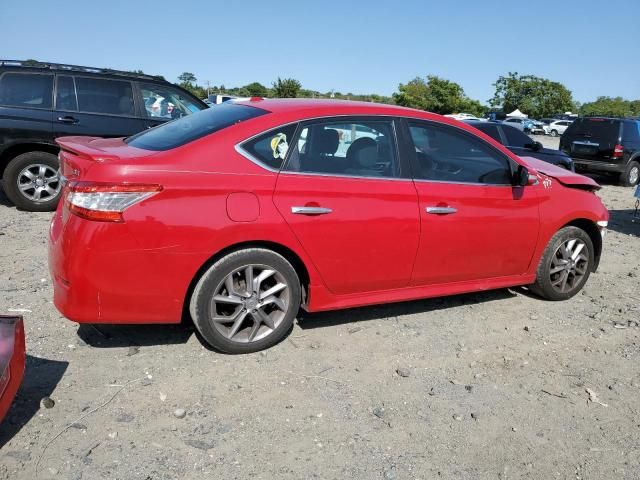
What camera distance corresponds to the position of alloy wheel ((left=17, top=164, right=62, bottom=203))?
7.15 meters

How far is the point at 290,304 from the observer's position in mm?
3744

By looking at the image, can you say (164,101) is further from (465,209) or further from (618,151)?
(618,151)

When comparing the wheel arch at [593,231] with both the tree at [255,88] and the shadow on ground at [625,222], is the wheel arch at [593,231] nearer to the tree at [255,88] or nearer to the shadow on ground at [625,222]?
the shadow on ground at [625,222]

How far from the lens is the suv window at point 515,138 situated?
10.4 meters

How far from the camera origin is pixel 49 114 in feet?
23.4

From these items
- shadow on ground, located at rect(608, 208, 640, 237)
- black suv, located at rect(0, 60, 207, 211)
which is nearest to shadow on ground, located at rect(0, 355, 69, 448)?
black suv, located at rect(0, 60, 207, 211)

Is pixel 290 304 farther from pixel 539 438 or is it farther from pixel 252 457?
pixel 539 438

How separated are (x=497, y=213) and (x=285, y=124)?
1.85 metres

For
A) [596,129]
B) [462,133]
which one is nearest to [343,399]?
[462,133]

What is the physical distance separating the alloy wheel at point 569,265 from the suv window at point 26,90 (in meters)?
6.38

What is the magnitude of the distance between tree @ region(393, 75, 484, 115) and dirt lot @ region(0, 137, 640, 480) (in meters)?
53.0

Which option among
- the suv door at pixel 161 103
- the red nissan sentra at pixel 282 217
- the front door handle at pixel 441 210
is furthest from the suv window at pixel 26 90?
the front door handle at pixel 441 210

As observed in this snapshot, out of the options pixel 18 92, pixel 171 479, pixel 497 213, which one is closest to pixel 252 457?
pixel 171 479

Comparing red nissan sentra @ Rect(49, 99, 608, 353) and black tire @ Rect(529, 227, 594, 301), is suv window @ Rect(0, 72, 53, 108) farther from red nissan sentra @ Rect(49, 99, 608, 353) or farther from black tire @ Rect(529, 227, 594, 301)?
black tire @ Rect(529, 227, 594, 301)
